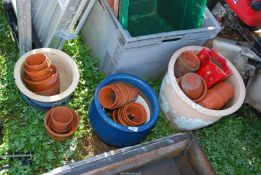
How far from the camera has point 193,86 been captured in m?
3.04

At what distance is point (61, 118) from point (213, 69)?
1321 mm

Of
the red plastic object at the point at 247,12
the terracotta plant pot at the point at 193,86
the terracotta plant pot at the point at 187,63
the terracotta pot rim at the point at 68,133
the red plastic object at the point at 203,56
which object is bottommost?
the terracotta pot rim at the point at 68,133

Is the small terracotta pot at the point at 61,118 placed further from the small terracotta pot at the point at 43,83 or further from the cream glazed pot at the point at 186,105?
the cream glazed pot at the point at 186,105

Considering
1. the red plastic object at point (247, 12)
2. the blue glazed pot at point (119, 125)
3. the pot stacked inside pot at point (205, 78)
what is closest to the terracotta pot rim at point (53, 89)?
the blue glazed pot at point (119, 125)

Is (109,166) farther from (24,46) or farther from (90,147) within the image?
(24,46)

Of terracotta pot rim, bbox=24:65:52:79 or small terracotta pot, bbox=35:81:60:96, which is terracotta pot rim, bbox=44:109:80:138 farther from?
terracotta pot rim, bbox=24:65:52:79

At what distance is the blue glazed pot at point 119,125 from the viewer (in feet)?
9.39

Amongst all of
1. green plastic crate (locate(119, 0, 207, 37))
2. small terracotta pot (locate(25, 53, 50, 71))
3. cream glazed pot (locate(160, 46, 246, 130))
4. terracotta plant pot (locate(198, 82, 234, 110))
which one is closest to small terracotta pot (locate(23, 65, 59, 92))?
small terracotta pot (locate(25, 53, 50, 71))

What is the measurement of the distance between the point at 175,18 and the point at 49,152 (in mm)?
1600

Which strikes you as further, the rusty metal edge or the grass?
the grass

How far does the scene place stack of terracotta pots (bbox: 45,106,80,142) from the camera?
9.63 feet

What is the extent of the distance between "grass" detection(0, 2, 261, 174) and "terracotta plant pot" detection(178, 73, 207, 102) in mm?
437

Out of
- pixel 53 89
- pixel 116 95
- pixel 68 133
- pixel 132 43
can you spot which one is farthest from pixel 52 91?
pixel 132 43

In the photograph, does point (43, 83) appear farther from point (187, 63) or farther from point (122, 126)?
point (187, 63)
